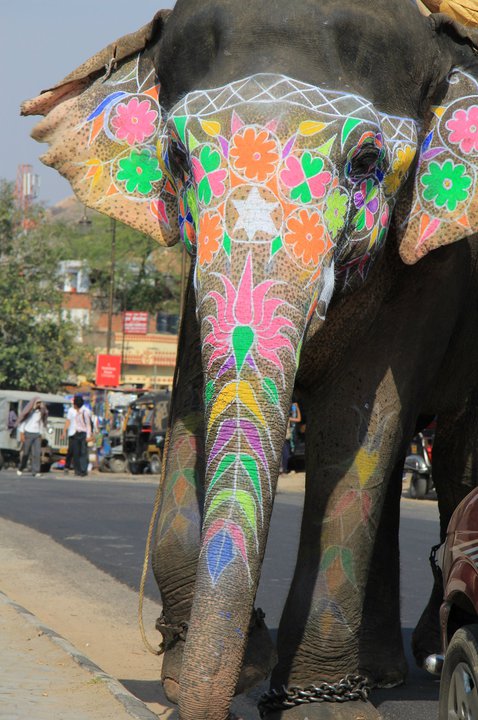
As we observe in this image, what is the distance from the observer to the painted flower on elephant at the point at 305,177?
512 centimetres

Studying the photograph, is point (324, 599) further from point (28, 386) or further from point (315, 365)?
point (28, 386)

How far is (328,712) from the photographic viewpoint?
5480mm

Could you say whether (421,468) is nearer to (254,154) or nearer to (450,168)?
(450,168)

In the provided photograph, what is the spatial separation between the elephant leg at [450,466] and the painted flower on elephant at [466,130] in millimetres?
2062

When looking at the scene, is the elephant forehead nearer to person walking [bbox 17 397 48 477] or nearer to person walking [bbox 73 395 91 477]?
person walking [bbox 73 395 91 477]

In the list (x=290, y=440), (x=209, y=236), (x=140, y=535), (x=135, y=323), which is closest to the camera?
(x=209, y=236)

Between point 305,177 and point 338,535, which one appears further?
point 338,535

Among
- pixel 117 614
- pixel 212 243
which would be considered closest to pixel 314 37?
pixel 212 243

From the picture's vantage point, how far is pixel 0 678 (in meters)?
6.46

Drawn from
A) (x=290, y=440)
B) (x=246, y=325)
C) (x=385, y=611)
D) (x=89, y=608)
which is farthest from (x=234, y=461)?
(x=290, y=440)

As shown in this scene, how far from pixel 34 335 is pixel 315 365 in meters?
44.2

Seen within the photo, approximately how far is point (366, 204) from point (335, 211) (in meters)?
0.25

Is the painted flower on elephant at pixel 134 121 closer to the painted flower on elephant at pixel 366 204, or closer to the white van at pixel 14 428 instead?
the painted flower on elephant at pixel 366 204

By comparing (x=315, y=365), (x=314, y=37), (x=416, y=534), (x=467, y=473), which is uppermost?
(x=314, y=37)
